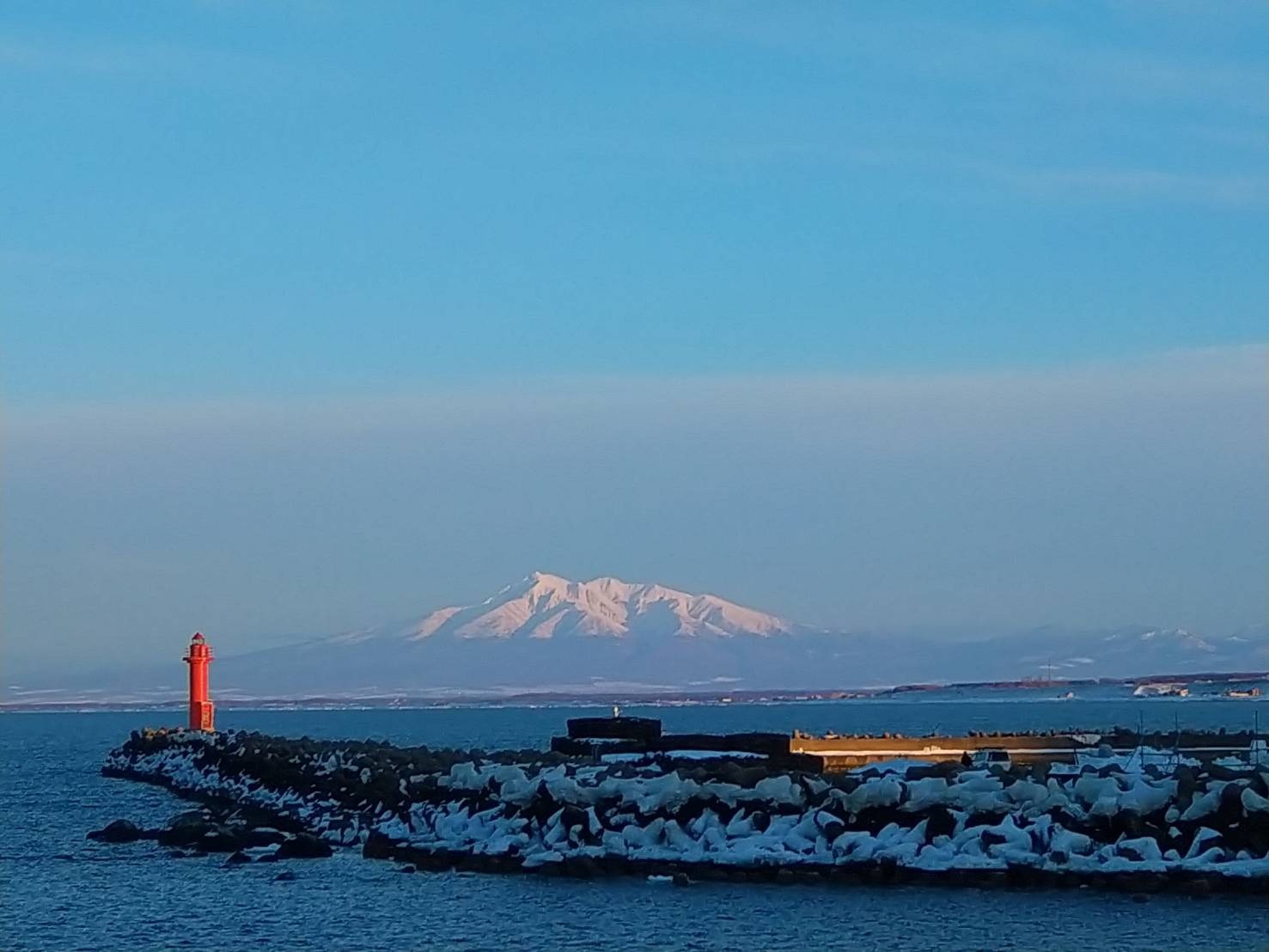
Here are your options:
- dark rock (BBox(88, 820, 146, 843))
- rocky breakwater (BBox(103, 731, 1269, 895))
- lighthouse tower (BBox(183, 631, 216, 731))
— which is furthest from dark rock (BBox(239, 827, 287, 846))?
lighthouse tower (BBox(183, 631, 216, 731))

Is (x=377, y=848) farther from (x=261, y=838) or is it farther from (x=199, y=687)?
(x=199, y=687)

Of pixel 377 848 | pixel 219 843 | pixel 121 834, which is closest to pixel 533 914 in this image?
pixel 377 848

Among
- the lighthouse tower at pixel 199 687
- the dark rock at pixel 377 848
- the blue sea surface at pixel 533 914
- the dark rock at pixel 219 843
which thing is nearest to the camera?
the blue sea surface at pixel 533 914

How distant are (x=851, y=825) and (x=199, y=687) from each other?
43.6 metres

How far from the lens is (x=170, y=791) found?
51.5 meters

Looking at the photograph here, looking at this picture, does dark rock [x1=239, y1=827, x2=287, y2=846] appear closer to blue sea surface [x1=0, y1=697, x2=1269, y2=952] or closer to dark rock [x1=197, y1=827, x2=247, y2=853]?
dark rock [x1=197, y1=827, x2=247, y2=853]

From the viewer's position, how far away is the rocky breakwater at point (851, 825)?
2330cm

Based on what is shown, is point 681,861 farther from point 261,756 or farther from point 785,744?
point 261,756

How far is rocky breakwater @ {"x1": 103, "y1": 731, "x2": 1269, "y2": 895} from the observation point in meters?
23.3

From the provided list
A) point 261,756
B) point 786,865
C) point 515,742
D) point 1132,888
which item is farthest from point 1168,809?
point 515,742

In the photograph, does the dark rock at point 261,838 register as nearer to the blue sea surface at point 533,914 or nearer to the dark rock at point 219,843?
the dark rock at point 219,843

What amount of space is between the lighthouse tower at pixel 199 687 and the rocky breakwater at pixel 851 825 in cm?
3207

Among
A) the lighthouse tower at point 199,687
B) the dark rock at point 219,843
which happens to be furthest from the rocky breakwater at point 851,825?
the lighthouse tower at point 199,687

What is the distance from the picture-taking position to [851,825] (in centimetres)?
2512
